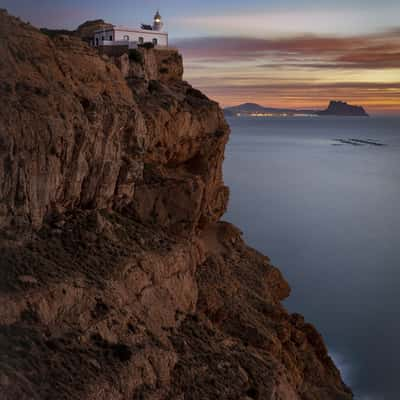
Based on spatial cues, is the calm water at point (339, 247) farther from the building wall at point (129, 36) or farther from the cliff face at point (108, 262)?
the building wall at point (129, 36)

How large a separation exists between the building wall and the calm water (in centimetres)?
1790

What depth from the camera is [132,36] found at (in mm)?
33438

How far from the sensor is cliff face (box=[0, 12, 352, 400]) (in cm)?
1377

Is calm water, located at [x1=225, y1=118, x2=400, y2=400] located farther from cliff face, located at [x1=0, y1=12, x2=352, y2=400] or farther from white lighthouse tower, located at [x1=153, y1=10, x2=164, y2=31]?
white lighthouse tower, located at [x1=153, y1=10, x2=164, y2=31]

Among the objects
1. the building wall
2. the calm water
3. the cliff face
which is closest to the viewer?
the cliff face

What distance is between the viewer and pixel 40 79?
Result: 56.5 ft

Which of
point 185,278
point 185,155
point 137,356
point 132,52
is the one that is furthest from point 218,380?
point 132,52

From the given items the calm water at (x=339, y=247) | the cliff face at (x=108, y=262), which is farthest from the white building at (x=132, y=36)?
the calm water at (x=339, y=247)

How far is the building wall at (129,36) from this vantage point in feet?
106

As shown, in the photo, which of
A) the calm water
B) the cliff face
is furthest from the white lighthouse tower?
the calm water

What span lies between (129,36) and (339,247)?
81.7ft

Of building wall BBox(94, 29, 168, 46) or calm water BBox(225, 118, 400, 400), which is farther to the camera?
building wall BBox(94, 29, 168, 46)

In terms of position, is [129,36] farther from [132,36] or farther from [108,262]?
[108,262]

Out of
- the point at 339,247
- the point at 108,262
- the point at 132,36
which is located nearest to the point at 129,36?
the point at 132,36
